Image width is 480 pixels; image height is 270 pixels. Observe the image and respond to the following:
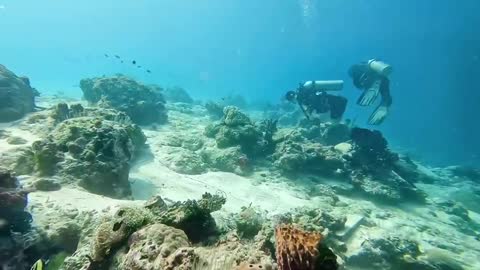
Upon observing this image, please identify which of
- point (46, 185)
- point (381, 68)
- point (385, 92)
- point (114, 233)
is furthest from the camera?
point (385, 92)

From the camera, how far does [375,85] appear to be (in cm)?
1572

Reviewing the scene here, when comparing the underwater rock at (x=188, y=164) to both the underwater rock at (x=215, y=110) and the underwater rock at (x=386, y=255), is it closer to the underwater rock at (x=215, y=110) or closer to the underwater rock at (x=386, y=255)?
the underwater rock at (x=386, y=255)

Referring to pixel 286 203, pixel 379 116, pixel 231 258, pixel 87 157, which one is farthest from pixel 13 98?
pixel 379 116

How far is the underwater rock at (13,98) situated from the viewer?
1131 centimetres

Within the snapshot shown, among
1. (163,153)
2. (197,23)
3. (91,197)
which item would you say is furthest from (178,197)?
(197,23)

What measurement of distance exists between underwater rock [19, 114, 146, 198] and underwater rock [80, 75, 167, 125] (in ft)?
26.2

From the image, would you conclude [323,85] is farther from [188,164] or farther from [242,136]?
[188,164]

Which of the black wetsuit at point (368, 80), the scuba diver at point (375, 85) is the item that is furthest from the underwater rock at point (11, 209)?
the black wetsuit at point (368, 80)

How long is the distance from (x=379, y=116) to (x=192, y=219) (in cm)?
1374

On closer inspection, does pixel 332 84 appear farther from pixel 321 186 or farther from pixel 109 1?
pixel 109 1

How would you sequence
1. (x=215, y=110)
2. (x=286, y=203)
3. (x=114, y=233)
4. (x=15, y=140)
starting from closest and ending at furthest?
1. (x=114, y=233)
2. (x=15, y=140)
3. (x=286, y=203)
4. (x=215, y=110)

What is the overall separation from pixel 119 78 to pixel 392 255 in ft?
51.7

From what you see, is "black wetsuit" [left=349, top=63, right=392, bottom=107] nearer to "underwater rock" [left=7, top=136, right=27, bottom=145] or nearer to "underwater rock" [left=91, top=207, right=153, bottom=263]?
"underwater rock" [left=7, top=136, right=27, bottom=145]

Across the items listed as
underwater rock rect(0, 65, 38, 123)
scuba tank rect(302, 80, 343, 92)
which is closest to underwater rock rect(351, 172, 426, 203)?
scuba tank rect(302, 80, 343, 92)
